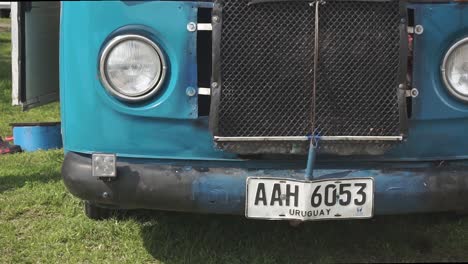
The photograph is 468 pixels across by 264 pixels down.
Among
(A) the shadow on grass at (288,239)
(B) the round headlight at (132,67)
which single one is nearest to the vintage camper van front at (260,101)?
(B) the round headlight at (132,67)

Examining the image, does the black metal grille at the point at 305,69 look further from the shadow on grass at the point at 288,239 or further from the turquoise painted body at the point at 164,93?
the shadow on grass at the point at 288,239

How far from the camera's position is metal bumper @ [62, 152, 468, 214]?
275cm

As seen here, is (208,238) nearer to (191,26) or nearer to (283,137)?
Answer: (283,137)

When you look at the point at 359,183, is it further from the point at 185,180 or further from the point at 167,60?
the point at 167,60

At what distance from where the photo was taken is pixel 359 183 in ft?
8.98

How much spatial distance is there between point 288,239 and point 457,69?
54.7 inches

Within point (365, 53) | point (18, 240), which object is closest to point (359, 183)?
point (365, 53)

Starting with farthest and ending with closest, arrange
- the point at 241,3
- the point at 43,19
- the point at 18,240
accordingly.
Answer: the point at 43,19 < the point at 18,240 < the point at 241,3

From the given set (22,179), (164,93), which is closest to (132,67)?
(164,93)

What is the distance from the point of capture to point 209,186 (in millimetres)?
2742

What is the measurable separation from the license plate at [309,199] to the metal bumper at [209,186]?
0.04 meters

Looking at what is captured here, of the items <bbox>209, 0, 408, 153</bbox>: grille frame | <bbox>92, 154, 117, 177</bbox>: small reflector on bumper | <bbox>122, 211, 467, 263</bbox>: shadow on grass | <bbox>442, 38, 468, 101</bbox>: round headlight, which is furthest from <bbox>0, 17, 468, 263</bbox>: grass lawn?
<bbox>442, 38, 468, 101</bbox>: round headlight

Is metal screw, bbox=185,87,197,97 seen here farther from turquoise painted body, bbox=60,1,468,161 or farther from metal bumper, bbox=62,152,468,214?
metal bumper, bbox=62,152,468,214

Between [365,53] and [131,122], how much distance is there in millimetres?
1097
